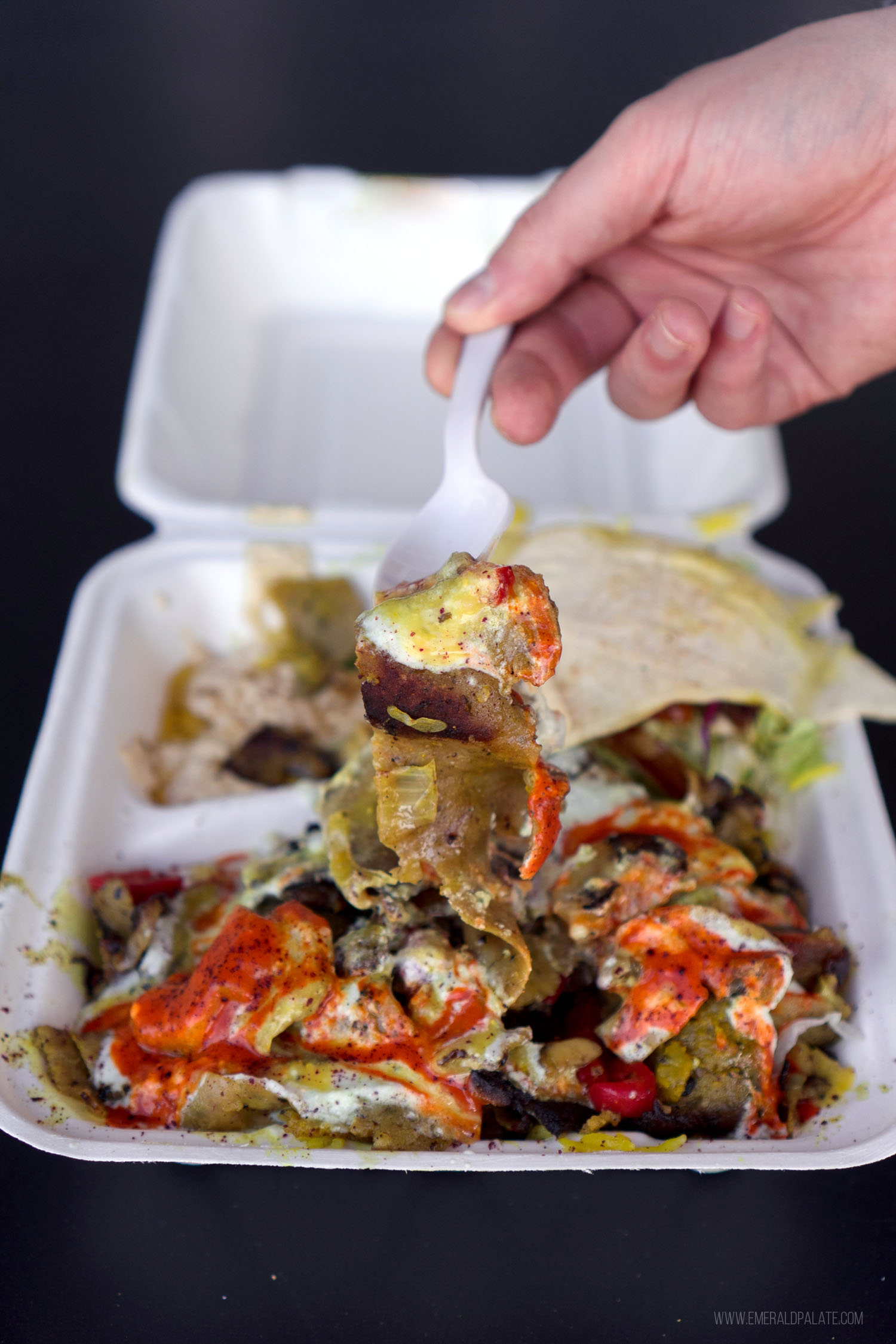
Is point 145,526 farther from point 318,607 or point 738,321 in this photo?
point 738,321

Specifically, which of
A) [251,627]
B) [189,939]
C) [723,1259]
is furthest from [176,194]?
[723,1259]

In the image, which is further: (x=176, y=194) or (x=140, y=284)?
(x=176, y=194)

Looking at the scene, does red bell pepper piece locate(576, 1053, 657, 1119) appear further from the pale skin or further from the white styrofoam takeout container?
the pale skin

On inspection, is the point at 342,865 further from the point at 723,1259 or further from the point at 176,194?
the point at 176,194

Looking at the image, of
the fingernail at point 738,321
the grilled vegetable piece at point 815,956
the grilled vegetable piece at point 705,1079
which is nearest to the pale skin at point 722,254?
the fingernail at point 738,321

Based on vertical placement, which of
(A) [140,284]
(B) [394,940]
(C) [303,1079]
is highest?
(A) [140,284]

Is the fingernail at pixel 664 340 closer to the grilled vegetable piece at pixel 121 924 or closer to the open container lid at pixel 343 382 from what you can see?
the open container lid at pixel 343 382

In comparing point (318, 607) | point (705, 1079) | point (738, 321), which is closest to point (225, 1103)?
point (705, 1079)

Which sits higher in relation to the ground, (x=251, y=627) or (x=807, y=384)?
(x=807, y=384)
